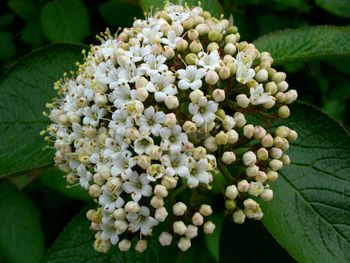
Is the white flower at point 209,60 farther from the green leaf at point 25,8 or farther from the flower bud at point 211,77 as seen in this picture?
the green leaf at point 25,8

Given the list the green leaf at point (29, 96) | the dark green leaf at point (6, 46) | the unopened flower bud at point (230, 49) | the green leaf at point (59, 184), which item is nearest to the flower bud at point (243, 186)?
the unopened flower bud at point (230, 49)

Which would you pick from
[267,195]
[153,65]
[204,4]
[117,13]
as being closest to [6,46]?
[117,13]

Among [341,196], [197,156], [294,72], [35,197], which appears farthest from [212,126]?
[35,197]

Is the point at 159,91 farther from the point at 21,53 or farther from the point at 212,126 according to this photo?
the point at 21,53

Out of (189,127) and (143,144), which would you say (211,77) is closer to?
(189,127)

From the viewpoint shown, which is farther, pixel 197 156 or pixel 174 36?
pixel 174 36
